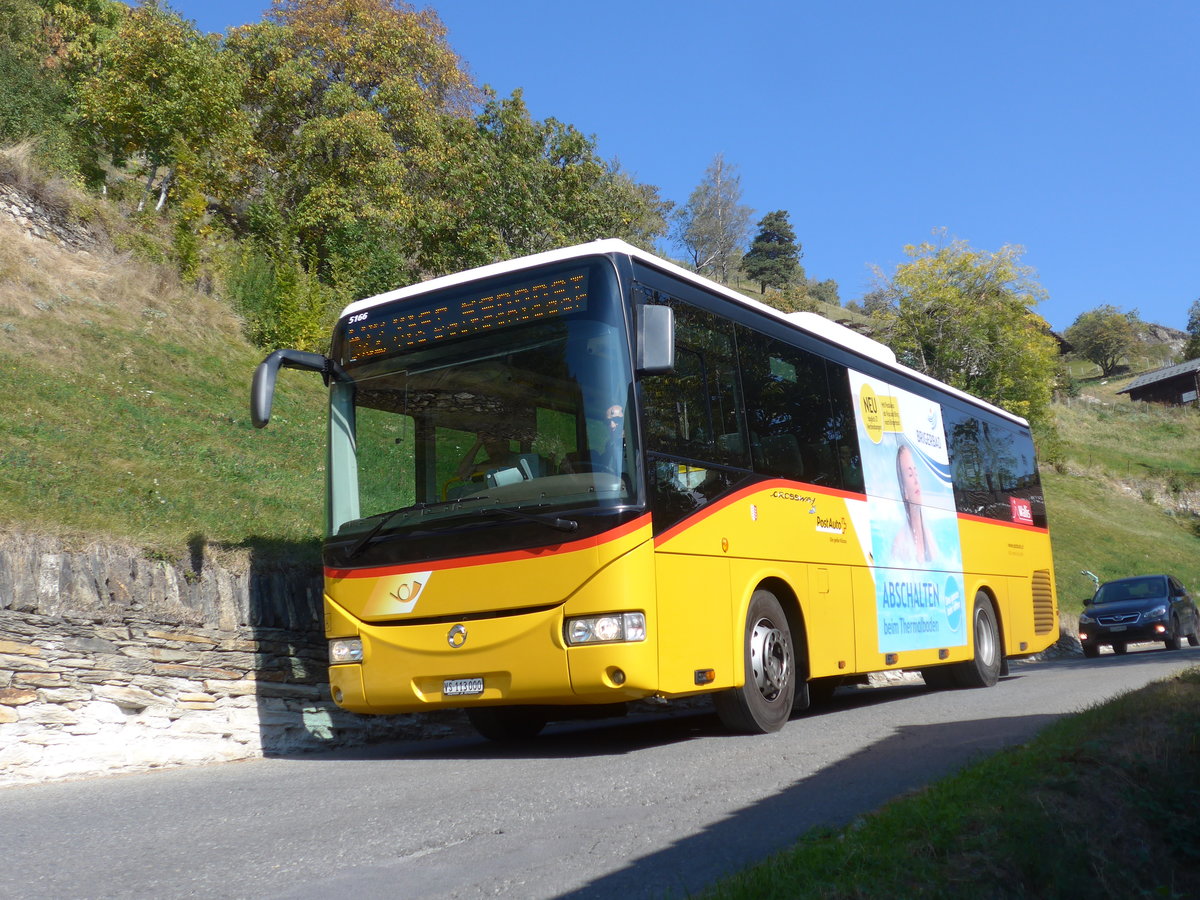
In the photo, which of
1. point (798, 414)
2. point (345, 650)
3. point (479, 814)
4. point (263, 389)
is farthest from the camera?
point (798, 414)

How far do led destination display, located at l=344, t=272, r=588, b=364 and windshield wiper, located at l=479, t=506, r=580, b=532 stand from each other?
4.51ft

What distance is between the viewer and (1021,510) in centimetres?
1650

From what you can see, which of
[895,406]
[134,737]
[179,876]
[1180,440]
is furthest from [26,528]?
[1180,440]

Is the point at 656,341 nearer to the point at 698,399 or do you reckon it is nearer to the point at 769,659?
the point at 698,399

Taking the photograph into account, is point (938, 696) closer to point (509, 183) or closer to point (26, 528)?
point (26, 528)

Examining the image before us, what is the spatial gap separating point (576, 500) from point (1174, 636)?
19526 millimetres

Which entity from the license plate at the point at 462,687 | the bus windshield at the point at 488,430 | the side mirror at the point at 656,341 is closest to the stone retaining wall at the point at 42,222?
the bus windshield at the point at 488,430

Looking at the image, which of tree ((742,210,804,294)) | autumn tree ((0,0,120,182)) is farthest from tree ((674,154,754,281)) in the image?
autumn tree ((0,0,120,182))

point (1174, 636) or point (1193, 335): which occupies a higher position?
point (1193, 335)

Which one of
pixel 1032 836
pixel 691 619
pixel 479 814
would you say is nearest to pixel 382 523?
pixel 691 619

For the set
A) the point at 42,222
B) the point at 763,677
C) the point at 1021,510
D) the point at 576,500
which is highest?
the point at 42,222

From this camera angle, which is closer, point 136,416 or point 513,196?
point 136,416

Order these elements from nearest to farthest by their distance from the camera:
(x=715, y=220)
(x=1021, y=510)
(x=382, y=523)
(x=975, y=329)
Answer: (x=382, y=523), (x=1021, y=510), (x=975, y=329), (x=715, y=220)

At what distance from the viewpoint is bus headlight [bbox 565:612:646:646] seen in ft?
24.9
